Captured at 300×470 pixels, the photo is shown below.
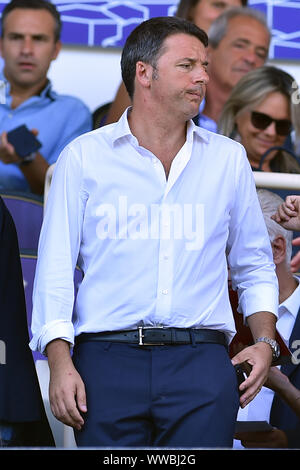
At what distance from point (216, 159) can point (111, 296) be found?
0.51 m

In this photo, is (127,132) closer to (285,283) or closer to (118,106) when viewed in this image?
(285,283)

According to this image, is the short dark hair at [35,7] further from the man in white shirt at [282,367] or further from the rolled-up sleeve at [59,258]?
the rolled-up sleeve at [59,258]

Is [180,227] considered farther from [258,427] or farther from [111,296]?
[258,427]

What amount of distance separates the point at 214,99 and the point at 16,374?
7.68ft

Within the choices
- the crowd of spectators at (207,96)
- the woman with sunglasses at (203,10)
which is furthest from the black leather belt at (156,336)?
the woman with sunglasses at (203,10)

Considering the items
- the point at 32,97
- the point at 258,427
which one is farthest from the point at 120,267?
the point at 32,97

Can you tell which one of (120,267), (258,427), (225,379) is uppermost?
(120,267)

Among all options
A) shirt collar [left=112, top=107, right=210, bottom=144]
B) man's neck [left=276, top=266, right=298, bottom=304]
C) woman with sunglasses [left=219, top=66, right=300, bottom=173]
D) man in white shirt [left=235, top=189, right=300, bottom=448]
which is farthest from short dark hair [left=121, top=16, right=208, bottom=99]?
woman with sunglasses [left=219, top=66, right=300, bottom=173]

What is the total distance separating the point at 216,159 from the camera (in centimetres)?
331

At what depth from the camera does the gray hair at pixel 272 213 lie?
396 cm

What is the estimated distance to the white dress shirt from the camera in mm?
3135

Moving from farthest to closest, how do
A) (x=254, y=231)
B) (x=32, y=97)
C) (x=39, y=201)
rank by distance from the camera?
(x=32, y=97) < (x=39, y=201) < (x=254, y=231)

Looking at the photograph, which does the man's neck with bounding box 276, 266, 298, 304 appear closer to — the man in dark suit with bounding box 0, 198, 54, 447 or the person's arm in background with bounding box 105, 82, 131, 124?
the man in dark suit with bounding box 0, 198, 54, 447

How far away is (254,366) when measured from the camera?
3111mm
